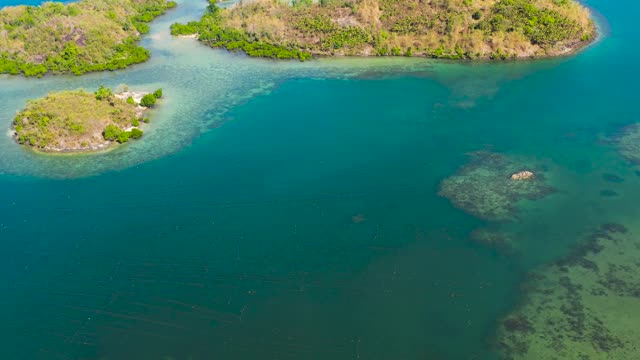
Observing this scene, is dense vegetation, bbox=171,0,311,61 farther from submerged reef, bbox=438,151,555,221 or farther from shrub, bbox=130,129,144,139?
submerged reef, bbox=438,151,555,221

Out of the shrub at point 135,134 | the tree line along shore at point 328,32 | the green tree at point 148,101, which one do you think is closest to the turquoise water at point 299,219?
the shrub at point 135,134

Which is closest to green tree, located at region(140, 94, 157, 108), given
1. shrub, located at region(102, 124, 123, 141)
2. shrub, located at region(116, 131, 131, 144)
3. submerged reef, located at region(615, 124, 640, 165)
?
shrub, located at region(102, 124, 123, 141)

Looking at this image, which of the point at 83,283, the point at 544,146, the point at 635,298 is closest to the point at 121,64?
the point at 83,283

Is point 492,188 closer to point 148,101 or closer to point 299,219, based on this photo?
point 299,219

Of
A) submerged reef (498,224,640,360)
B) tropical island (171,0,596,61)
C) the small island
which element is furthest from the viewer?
tropical island (171,0,596,61)

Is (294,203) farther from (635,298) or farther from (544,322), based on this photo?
(635,298)

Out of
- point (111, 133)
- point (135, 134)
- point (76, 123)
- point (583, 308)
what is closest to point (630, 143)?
point (583, 308)

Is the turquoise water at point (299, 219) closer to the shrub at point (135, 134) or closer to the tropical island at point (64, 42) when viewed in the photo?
the shrub at point (135, 134)
